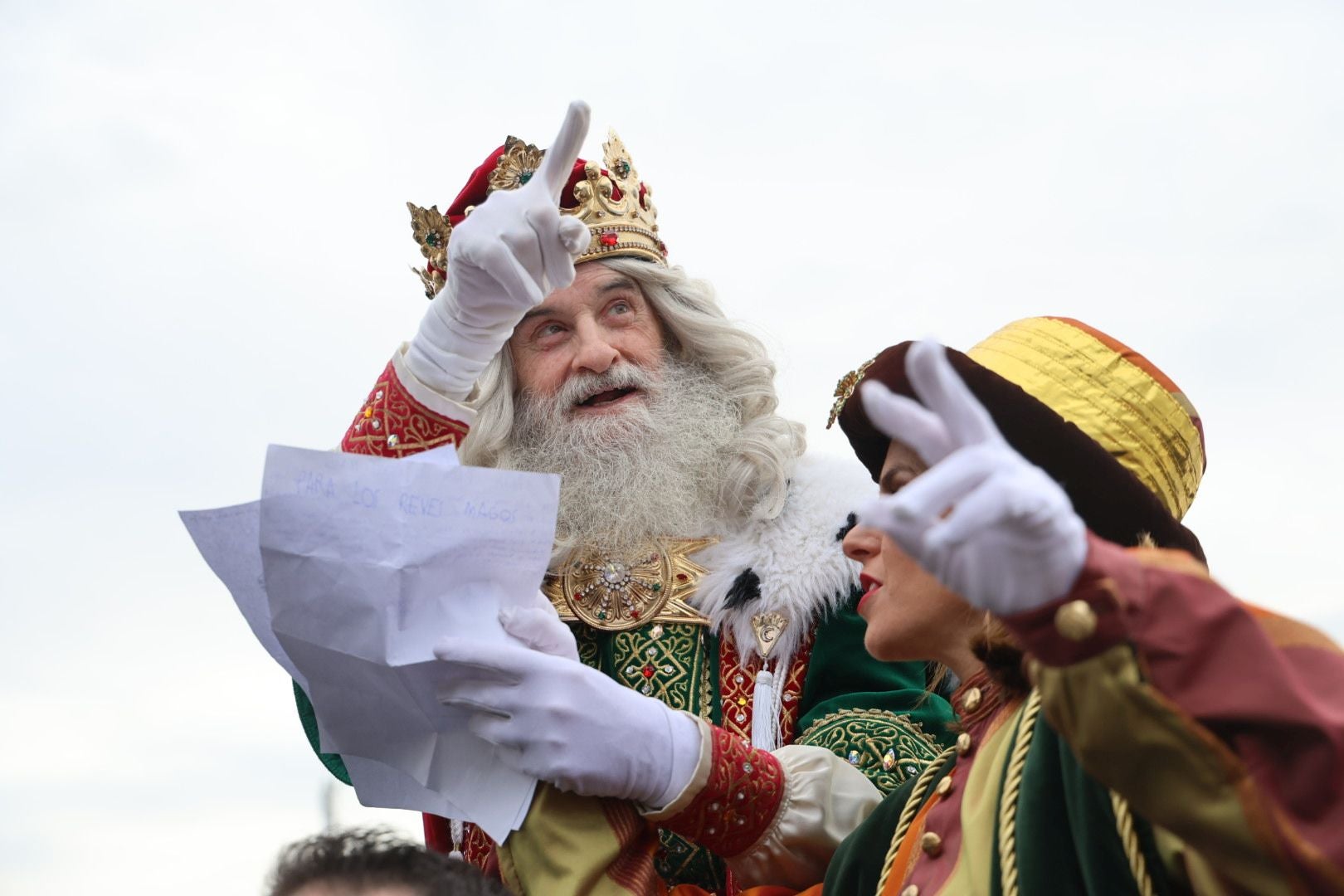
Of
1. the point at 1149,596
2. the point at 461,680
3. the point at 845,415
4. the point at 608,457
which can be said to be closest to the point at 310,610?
the point at 461,680

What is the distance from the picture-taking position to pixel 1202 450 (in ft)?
8.27

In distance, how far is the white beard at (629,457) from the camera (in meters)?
3.66

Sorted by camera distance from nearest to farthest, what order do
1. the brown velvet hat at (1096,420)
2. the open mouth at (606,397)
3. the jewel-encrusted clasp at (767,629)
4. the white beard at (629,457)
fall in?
the brown velvet hat at (1096,420)
the jewel-encrusted clasp at (767,629)
the white beard at (629,457)
the open mouth at (606,397)

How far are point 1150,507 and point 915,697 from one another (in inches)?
40.6

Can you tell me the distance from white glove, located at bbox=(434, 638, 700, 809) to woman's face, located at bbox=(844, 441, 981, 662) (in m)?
0.43

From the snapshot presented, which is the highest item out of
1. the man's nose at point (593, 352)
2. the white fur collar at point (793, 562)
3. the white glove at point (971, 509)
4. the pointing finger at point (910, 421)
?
the man's nose at point (593, 352)

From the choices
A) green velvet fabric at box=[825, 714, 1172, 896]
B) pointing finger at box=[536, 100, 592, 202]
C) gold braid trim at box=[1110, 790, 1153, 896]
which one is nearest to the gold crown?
pointing finger at box=[536, 100, 592, 202]

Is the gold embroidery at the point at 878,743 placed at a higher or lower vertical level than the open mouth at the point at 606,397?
lower

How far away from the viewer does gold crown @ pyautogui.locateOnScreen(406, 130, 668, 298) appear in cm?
382

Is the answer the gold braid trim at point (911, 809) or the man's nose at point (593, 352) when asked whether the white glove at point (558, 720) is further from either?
the man's nose at point (593, 352)

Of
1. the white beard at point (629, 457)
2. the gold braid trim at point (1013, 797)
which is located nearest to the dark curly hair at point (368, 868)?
the gold braid trim at point (1013, 797)

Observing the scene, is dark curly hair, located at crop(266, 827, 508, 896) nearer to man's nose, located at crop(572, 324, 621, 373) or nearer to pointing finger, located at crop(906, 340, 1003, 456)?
pointing finger, located at crop(906, 340, 1003, 456)

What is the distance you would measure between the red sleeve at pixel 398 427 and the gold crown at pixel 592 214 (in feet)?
2.38

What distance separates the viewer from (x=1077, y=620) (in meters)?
1.53
